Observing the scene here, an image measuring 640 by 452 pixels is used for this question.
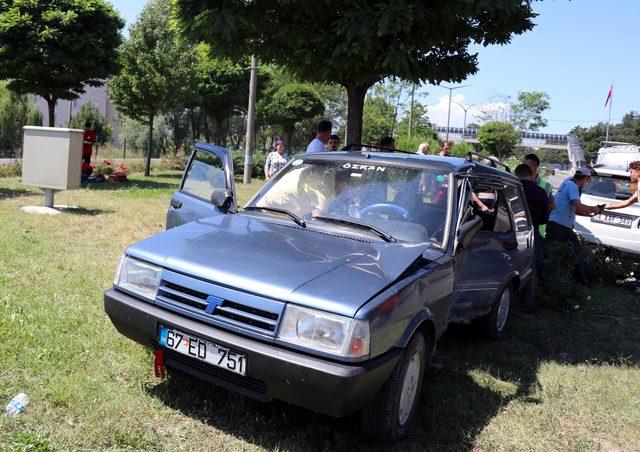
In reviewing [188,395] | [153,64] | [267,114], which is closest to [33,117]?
[267,114]

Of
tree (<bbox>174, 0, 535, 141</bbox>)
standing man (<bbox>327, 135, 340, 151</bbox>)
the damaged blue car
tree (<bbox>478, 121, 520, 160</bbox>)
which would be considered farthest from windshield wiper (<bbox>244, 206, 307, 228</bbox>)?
tree (<bbox>478, 121, 520, 160</bbox>)

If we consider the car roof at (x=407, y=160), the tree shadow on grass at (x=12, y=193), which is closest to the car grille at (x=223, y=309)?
the car roof at (x=407, y=160)

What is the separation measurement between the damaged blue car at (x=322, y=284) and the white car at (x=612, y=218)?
17.1 feet

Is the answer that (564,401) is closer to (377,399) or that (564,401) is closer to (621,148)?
(377,399)

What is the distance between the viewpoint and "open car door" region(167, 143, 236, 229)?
4795mm

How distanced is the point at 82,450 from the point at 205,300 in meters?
0.98

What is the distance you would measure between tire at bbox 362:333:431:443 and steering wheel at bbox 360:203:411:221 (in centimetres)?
97

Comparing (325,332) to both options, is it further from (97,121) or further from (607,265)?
(97,121)

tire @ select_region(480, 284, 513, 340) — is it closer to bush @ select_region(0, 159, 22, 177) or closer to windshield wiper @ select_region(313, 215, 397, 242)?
windshield wiper @ select_region(313, 215, 397, 242)

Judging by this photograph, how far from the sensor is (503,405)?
161 inches

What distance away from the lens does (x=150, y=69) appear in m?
20.3

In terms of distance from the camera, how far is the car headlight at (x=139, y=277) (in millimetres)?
3285

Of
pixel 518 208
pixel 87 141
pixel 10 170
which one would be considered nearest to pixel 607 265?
pixel 518 208

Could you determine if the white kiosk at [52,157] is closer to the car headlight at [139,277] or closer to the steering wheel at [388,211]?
the car headlight at [139,277]
